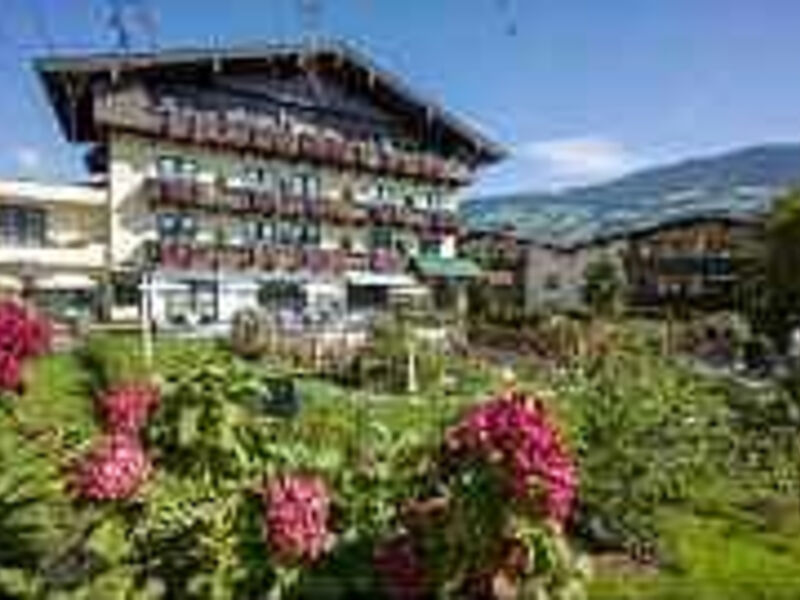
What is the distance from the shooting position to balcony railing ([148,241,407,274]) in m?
55.1

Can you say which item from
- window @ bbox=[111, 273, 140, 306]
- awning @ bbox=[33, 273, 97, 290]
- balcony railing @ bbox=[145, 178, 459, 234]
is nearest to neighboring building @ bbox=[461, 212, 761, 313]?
balcony railing @ bbox=[145, 178, 459, 234]

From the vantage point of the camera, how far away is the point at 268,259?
57.9 meters

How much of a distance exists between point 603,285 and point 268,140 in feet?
85.7

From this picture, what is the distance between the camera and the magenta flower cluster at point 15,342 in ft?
27.3

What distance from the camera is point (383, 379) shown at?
36156 millimetres

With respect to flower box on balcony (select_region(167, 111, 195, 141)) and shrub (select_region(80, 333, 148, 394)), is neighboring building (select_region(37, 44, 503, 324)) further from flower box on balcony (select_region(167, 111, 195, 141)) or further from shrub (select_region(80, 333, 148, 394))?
shrub (select_region(80, 333, 148, 394))

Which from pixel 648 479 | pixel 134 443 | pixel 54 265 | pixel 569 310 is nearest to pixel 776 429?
pixel 648 479

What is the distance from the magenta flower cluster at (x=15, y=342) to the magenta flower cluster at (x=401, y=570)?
7.40 ft

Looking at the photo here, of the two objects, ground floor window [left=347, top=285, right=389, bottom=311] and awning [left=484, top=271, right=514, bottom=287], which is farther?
awning [left=484, top=271, right=514, bottom=287]

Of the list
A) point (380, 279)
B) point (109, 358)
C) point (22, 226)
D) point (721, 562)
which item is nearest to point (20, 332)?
point (721, 562)

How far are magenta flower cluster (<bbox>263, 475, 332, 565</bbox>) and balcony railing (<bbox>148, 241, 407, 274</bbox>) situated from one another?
47.7 metres

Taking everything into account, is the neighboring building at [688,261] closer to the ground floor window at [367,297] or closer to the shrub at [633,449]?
the ground floor window at [367,297]

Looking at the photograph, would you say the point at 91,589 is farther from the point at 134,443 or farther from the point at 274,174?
the point at 274,174

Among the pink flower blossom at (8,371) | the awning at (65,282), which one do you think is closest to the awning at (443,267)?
the awning at (65,282)
